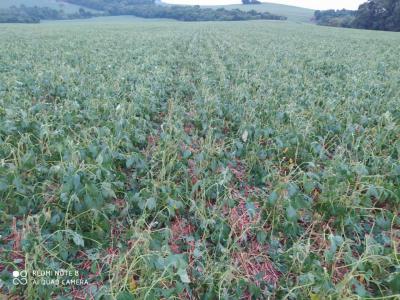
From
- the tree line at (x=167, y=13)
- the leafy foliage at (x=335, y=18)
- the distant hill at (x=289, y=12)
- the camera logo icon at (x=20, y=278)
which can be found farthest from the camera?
the distant hill at (x=289, y=12)

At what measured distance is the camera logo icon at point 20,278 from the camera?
2.36m

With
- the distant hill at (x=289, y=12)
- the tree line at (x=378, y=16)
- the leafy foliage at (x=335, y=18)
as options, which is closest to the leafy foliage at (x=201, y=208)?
the tree line at (x=378, y=16)

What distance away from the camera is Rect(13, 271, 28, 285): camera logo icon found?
2.36 m

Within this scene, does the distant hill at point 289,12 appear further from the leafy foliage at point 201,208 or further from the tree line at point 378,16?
the leafy foliage at point 201,208

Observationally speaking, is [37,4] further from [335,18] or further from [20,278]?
[20,278]

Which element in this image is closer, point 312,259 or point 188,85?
point 312,259

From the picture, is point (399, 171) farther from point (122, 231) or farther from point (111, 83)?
point (111, 83)

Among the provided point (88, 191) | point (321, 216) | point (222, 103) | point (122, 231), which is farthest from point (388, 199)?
point (222, 103)

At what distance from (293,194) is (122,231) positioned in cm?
150

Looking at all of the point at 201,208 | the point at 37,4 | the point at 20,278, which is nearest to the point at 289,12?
the point at 37,4

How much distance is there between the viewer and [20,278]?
94.7 inches

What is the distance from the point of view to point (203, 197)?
3361mm

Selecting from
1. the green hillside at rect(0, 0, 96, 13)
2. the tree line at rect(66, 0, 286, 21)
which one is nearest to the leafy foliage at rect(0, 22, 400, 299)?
the tree line at rect(66, 0, 286, 21)

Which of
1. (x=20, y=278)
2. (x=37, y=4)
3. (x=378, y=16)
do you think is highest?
(x=20, y=278)
